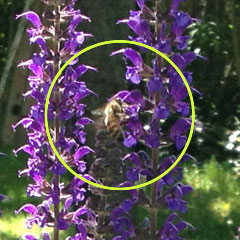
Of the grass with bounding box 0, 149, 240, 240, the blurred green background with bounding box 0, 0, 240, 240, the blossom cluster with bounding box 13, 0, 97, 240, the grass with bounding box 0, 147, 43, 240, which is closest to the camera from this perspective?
the blossom cluster with bounding box 13, 0, 97, 240

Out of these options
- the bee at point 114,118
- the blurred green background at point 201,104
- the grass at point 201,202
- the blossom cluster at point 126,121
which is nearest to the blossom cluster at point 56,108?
the blossom cluster at point 126,121

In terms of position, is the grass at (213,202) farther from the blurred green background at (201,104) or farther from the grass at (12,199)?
the grass at (12,199)

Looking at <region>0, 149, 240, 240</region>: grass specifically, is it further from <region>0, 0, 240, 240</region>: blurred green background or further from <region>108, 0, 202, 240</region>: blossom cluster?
<region>108, 0, 202, 240</region>: blossom cluster

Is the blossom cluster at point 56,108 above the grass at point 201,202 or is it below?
above

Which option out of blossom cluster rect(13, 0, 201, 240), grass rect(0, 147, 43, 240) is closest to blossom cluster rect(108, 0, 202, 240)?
blossom cluster rect(13, 0, 201, 240)

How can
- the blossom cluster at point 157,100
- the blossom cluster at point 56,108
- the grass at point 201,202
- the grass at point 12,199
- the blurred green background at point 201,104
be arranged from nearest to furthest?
the blossom cluster at point 157,100
the blossom cluster at point 56,108
the blurred green background at point 201,104
the grass at point 12,199
the grass at point 201,202

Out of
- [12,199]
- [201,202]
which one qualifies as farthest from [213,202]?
[12,199]

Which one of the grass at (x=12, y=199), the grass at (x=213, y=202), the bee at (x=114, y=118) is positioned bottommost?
the grass at (x=12, y=199)
